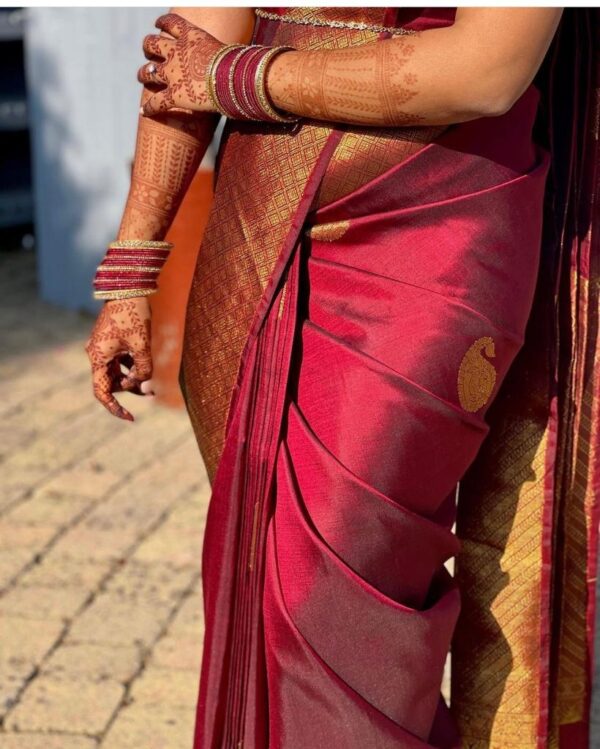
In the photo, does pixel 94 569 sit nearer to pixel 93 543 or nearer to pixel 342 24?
pixel 93 543

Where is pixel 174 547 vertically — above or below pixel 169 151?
below

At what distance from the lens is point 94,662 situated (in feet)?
9.47

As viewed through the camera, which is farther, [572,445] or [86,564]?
[86,564]

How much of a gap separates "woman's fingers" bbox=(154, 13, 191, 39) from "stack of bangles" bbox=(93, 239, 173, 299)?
0.99 feet

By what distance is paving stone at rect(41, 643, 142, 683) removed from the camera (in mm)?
2830

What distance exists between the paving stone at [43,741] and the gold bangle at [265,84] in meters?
1.52

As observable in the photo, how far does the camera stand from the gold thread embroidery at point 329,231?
5.24ft

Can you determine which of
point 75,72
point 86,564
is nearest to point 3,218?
point 75,72

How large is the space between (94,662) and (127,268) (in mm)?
1393

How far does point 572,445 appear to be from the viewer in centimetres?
189

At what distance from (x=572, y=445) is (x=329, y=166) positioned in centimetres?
62

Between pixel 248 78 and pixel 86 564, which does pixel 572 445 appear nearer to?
pixel 248 78

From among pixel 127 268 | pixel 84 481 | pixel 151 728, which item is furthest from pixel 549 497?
pixel 84 481

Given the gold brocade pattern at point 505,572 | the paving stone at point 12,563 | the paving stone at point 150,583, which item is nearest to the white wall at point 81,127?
the paving stone at point 12,563
